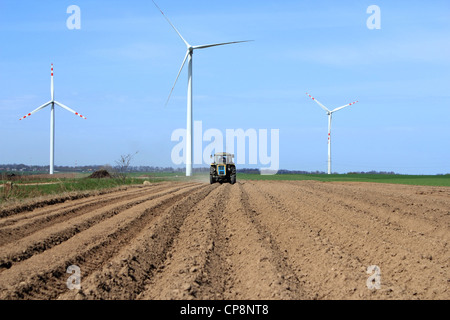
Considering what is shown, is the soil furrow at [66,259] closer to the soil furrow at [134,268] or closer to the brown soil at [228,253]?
the brown soil at [228,253]

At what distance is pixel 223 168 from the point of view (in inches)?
1117

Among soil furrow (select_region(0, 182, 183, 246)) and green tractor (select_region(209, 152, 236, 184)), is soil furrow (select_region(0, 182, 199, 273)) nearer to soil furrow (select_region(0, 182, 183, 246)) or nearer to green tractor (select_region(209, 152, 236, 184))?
soil furrow (select_region(0, 182, 183, 246))

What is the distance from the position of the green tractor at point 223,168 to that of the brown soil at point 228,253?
519 inches

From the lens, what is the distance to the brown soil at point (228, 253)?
668 cm

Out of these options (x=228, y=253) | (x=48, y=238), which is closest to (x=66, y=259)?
(x=48, y=238)

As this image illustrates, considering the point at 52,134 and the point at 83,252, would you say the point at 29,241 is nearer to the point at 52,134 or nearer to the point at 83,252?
the point at 83,252

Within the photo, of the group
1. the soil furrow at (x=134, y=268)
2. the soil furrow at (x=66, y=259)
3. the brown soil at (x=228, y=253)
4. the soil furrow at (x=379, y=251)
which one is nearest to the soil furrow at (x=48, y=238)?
the brown soil at (x=228, y=253)

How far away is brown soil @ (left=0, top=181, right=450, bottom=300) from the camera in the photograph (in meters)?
6.68

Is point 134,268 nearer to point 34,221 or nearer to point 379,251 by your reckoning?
point 379,251

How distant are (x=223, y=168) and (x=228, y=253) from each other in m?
19.4

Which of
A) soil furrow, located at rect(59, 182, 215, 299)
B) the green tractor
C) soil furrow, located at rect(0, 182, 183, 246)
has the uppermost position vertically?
the green tractor

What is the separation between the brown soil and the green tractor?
13183 mm

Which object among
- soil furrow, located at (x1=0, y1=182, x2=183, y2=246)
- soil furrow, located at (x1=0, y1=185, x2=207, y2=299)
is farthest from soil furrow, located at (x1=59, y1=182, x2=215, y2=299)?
soil furrow, located at (x1=0, y1=182, x2=183, y2=246)
